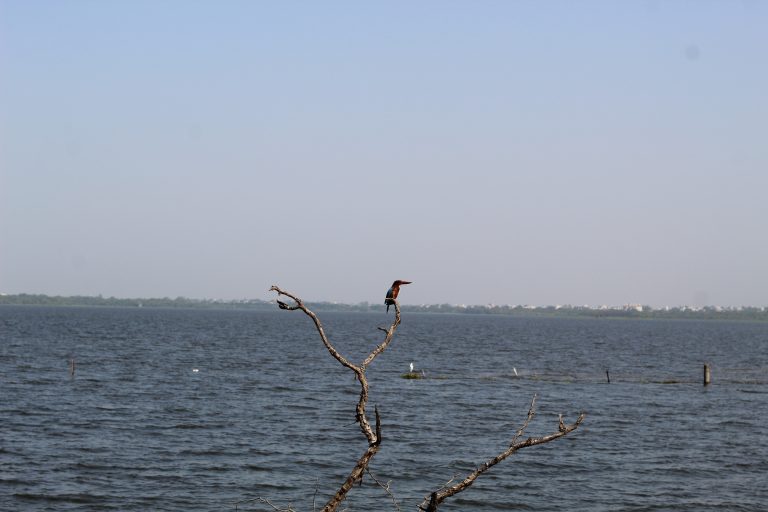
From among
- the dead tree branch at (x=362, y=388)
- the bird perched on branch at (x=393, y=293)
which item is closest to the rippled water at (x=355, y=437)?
the bird perched on branch at (x=393, y=293)

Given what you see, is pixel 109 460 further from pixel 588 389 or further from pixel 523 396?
pixel 588 389

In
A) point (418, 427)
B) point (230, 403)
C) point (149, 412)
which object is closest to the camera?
point (418, 427)

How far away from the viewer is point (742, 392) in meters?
52.6

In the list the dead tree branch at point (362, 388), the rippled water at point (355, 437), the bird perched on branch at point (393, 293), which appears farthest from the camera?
the rippled water at point (355, 437)

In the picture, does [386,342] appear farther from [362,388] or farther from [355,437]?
Result: [355,437]

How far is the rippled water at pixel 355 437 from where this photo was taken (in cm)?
2475

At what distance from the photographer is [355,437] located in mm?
33625

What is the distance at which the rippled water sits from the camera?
24750mm

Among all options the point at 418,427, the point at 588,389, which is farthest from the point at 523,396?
the point at 418,427

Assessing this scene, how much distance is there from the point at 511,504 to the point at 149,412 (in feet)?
66.5

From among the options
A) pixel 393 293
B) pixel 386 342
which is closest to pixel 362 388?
pixel 386 342

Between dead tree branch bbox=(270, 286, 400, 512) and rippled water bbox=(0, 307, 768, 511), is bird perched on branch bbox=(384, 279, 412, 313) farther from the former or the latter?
rippled water bbox=(0, 307, 768, 511)

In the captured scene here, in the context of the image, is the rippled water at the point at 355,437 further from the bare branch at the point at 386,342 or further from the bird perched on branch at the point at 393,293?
the bare branch at the point at 386,342

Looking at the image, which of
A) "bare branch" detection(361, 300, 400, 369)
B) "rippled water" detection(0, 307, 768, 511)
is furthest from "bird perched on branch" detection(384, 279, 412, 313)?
"rippled water" detection(0, 307, 768, 511)
